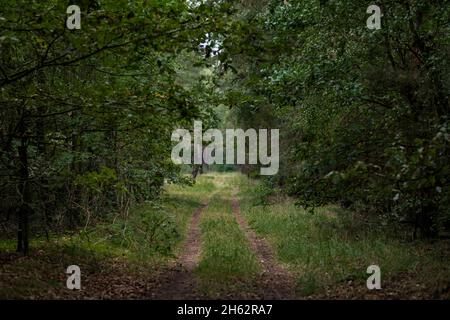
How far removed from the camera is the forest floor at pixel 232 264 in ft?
28.0

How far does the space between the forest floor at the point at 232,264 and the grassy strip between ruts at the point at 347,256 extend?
0.8 inches

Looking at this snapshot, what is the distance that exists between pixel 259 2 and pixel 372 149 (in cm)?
1196

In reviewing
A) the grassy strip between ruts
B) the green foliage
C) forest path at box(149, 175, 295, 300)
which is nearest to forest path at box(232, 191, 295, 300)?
forest path at box(149, 175, 295, 300)

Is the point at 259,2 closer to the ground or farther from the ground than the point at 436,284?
farther from the ground

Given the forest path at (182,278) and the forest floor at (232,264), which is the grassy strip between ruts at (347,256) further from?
the forest path at (182,278)

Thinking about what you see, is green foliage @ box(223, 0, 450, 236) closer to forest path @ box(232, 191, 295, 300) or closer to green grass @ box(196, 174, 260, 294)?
forest path @ box(232, 191, 295, 300)

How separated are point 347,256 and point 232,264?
9.02ft

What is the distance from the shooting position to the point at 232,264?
10617 mm

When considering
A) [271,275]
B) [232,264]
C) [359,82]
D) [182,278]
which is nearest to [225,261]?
[232,264]

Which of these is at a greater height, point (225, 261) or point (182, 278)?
point (225, 261)

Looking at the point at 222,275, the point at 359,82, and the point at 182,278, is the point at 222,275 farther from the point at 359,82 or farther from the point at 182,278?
the point at 359,82

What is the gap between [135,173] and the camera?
1495cm
